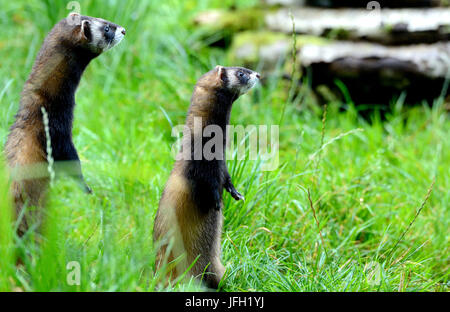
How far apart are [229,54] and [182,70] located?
682 millimetres

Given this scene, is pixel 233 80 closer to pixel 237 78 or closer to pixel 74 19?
pixel 237 78

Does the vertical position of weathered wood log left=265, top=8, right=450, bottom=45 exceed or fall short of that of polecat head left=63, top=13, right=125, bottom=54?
it exceeds it

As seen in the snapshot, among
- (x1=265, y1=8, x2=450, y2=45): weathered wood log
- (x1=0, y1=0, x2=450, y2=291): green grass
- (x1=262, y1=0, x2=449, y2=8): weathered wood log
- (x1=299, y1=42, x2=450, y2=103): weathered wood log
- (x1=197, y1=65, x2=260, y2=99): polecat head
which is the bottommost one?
(x1=0, y1=0, x2=450, y2=291): green grass

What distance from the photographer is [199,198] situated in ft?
8.08

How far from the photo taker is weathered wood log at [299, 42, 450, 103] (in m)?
4.79

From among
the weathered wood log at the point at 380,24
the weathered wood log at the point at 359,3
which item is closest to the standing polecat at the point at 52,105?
the weathered wood log at the point at 380,24

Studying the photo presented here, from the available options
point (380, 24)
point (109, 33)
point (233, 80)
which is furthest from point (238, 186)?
point (380, 24)

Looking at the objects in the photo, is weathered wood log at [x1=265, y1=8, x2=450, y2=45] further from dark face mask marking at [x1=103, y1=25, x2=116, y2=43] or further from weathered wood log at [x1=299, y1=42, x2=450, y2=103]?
dark face mask marking at [x1=103, y1=25, x2=116, y2=43]

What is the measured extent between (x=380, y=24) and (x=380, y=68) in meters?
0.41

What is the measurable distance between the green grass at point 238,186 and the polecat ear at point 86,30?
0.70 meters

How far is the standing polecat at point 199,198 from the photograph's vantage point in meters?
2.40

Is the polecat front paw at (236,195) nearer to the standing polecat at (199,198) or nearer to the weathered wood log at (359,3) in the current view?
the standing polecat at (199,198)

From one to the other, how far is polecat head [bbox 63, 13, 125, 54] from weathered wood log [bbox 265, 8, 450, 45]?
2.60m

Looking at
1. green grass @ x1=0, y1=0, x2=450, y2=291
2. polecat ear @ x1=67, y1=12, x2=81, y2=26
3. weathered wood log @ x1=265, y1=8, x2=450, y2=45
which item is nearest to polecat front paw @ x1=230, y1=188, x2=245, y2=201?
green grass @ x1=0, y1=0, x2=450, y2=291
